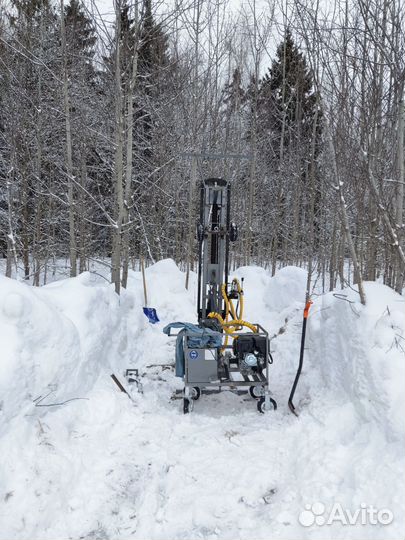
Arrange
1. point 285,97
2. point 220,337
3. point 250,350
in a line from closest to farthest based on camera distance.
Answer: point 250,350, point 220,337, point 285,97

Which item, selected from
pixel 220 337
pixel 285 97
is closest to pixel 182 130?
pixel 285 97

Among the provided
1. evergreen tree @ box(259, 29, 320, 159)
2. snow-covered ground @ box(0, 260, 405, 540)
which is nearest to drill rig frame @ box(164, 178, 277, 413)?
snow-covered ground @ box(0, 260, 405, 540)

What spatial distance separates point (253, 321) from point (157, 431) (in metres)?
6.66

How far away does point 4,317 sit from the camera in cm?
436

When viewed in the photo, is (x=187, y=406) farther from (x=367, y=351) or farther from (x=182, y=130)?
(x=182, y=130)

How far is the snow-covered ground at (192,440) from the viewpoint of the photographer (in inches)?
129

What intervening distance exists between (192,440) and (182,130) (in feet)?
45.2

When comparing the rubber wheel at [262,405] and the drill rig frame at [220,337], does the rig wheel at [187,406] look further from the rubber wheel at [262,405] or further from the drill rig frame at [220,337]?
the rubber wheel at [262,405]

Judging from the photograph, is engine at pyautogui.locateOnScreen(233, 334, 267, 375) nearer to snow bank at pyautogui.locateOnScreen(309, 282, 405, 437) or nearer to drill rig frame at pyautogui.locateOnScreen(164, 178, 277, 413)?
drill rig frame at pyautogui.locateOnScreen(164, 178, 277, 413)

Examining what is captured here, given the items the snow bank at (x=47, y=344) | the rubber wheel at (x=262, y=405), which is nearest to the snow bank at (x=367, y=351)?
the rubber wheel at (x=262, y=405)

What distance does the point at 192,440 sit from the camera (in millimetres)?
4781

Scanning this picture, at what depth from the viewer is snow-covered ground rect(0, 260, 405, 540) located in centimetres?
328

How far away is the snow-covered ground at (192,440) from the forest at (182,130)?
1286mm

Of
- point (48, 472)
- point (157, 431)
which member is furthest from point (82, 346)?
point (48, 472)
